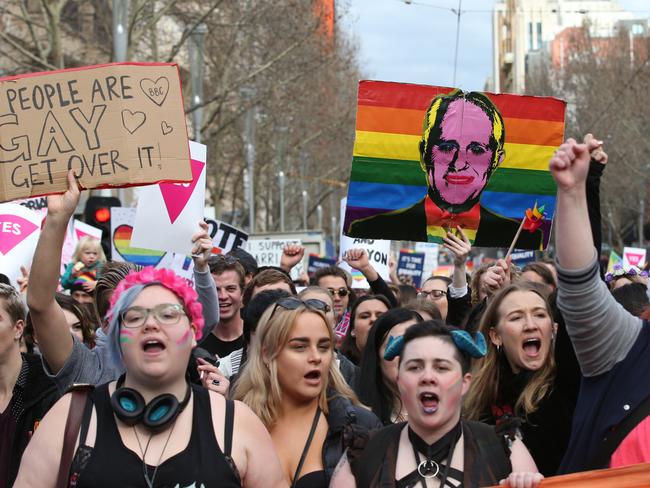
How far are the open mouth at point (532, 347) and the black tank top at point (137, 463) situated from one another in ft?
6.16

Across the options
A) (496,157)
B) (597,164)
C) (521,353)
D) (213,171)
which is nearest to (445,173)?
(496,157)

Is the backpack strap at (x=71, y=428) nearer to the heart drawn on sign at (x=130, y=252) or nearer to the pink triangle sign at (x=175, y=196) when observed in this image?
the pink triangle sign at (x=175, y=196)

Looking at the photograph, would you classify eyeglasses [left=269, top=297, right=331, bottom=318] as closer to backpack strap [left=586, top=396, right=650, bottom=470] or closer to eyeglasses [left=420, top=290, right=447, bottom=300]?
backpack strap [left=586, top=396, right=650, bottom=470]

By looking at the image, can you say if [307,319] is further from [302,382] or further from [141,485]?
[141,485]

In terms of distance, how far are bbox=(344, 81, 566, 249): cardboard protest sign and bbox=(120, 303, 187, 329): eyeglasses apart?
312 centimetres

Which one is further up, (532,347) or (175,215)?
(175,215)

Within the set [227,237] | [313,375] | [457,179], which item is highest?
[457,179]

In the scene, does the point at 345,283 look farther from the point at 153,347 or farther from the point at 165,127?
the point at 153,347

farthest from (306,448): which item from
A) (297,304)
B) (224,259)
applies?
(224,259)

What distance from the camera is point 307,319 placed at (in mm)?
4797

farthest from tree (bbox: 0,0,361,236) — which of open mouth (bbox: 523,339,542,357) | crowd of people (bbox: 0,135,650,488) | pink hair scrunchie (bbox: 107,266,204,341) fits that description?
pink hair scrunchie (bbox: 107,266,204,341)

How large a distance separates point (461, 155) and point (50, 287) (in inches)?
123

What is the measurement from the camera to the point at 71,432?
3822 millimetres

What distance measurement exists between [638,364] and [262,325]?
60.9 inches
